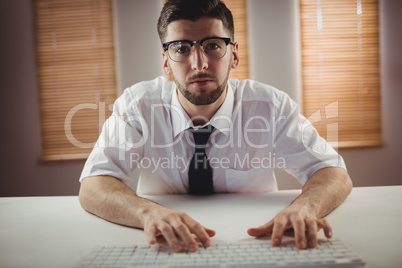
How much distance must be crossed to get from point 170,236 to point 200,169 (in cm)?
64

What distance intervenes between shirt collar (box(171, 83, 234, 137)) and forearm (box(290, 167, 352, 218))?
0.47 m

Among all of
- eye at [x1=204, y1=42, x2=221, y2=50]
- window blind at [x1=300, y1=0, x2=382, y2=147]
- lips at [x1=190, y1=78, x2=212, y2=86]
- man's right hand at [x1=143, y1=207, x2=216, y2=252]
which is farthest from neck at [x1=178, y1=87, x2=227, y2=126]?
window blind at [x1=300, y1=0, x2=382, y2=147]

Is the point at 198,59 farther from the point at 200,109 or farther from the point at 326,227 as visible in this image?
the point at 326,227

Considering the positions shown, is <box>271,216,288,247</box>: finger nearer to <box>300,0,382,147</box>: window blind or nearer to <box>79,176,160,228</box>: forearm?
<box>79,176,160,228</box>: forearm

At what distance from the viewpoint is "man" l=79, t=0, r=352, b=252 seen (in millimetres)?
1472

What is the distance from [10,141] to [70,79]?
794mm

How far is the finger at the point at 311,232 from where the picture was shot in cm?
86

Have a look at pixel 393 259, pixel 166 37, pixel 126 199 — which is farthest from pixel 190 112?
pixel 393 259

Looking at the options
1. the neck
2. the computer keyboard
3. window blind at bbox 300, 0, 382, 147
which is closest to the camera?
the computer keyboard

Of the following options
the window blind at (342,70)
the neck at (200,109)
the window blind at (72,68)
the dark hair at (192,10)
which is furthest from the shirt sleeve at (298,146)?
the window blind at (72,68)

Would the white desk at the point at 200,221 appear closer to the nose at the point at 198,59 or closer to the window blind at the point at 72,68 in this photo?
the nose at the point at 198,59

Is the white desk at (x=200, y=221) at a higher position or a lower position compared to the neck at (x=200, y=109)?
lower

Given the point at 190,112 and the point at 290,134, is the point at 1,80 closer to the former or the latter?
the point at 190,112

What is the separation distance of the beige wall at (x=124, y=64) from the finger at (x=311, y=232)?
2316 millimetres
